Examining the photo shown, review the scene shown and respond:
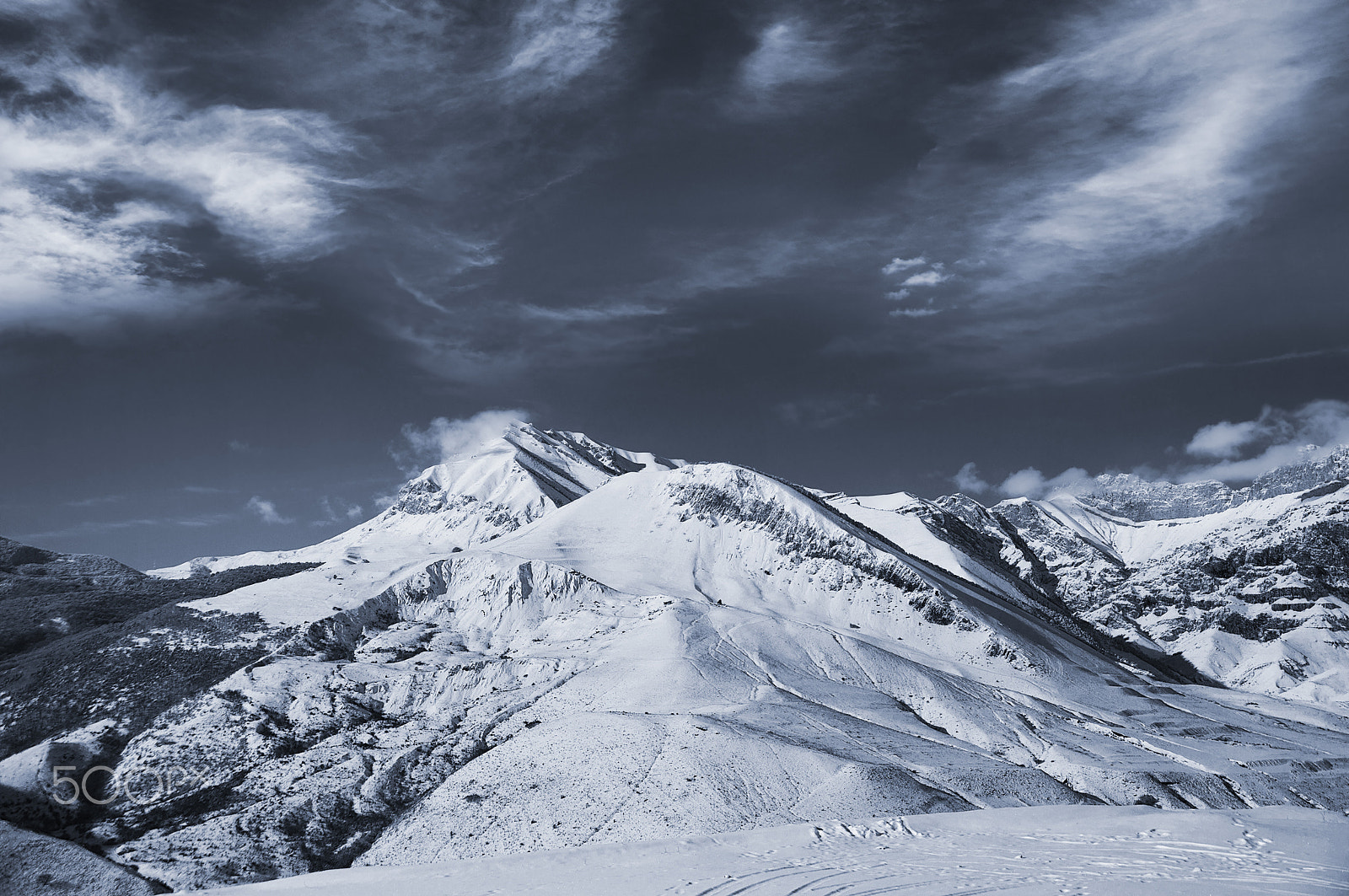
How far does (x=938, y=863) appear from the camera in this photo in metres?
25.7

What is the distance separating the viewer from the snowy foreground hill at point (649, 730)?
30172 mm

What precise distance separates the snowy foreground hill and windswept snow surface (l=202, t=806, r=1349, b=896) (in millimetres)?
213

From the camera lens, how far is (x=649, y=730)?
5106cm

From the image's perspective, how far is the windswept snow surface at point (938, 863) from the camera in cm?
2305

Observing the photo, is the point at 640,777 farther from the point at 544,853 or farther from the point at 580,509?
the point at 580,509

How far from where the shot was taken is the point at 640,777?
147 ft

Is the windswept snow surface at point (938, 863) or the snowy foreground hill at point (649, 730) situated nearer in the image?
the windswept snow surface at point (938, 863)

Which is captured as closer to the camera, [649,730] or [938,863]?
[938,863]

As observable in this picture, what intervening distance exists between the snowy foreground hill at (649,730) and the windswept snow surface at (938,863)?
0.21 m

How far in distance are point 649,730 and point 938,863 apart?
27640 mm

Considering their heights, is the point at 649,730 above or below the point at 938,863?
above

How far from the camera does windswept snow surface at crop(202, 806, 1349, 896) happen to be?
23047mm

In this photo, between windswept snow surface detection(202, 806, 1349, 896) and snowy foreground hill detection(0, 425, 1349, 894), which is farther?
snowy foreground hill detection(0, 425, 1349, 894)

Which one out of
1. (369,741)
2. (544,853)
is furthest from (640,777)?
(369,741)
